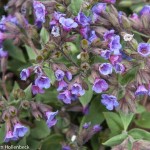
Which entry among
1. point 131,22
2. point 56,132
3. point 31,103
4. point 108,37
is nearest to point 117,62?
point 108,37

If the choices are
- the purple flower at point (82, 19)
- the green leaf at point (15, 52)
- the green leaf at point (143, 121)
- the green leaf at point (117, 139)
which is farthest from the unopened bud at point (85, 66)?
the green leaf at point (15, 52)

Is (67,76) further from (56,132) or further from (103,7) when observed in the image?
(56,132)

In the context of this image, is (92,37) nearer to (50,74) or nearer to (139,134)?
(50,74)

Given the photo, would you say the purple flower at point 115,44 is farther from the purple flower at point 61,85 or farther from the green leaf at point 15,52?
the green leaf at point 15,52

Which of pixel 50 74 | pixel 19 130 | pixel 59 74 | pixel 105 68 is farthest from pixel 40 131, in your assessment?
pixel 105 68

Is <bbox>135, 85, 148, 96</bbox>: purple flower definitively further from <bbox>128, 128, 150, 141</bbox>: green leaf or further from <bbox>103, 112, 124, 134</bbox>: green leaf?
<bbox>103, 112, 124, 134</bbox>: green leaf

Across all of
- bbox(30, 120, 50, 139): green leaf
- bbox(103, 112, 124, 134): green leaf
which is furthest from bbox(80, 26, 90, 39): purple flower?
bbox(30, 120, 50, 139): green leaf

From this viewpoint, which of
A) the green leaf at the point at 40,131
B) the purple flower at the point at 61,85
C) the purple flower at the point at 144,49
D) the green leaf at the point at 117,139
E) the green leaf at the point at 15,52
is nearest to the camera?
the purple flower at the point at 144,49
